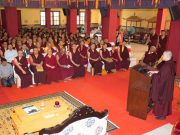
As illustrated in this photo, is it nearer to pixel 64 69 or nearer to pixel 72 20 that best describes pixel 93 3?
pixel 64 69

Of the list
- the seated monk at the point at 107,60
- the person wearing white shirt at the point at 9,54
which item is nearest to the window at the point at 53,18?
the seated monk at the point at 107,60

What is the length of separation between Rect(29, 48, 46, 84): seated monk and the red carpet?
0.85 ft

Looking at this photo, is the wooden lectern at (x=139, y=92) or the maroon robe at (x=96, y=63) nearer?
the wooden lectern at (x=139, y=92)

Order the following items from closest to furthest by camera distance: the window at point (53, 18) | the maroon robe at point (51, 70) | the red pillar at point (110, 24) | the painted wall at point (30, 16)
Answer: the maroon robe at point (51, 70) < the red pillar at point (110, 24) < the painted wall at point (30, 16) < the window at point (53, 18)

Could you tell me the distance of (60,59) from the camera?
7699 mm

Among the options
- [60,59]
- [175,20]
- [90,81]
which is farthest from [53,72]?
[175,20]

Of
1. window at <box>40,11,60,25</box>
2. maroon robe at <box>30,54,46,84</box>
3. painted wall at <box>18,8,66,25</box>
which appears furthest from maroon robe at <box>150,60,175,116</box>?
window at <box>40,11,60,25</box>

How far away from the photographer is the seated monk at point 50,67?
7340 millimetres

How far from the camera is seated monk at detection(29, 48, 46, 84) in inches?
281

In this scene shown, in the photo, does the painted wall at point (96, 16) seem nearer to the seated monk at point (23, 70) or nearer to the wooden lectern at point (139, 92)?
the seated monk at point (23, 70)

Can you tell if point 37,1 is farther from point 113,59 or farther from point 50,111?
point 50,111

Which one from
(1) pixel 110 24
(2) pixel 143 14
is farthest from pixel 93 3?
(2) pixel 143 14

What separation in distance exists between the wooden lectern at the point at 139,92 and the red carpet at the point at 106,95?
19cm

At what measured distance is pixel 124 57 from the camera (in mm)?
9086
